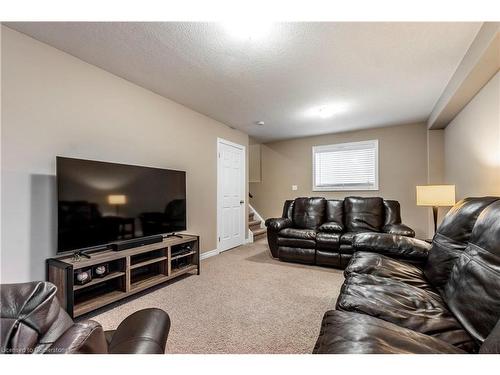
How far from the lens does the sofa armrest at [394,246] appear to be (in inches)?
77.6

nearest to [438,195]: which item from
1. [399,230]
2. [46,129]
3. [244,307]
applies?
[399,230]

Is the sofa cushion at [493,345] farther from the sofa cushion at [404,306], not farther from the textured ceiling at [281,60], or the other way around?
the textured ceiling at [281,60]

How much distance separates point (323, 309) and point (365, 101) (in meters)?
2.75

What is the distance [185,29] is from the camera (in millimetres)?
1812

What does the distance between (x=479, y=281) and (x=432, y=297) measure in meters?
0.30

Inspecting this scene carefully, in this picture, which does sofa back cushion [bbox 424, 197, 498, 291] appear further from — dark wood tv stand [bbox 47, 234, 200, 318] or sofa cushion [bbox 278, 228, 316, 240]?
dark wood tv stand [bbox 47, 234, 200, 318]

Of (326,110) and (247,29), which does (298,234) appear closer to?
(326,110)

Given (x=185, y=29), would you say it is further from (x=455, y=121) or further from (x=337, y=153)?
(x=337, y=153)

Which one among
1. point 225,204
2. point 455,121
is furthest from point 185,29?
point 455,121

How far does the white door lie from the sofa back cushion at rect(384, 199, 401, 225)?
2.60 m

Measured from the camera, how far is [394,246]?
2.05 m

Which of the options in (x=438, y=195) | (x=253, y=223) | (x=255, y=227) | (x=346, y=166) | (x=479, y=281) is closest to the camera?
(x=479, y=281)

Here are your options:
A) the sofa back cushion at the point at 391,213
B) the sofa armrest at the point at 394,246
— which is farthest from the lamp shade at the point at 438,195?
the sofa armrest at the point at 394,246

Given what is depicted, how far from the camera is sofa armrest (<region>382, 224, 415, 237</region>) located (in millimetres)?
3121
